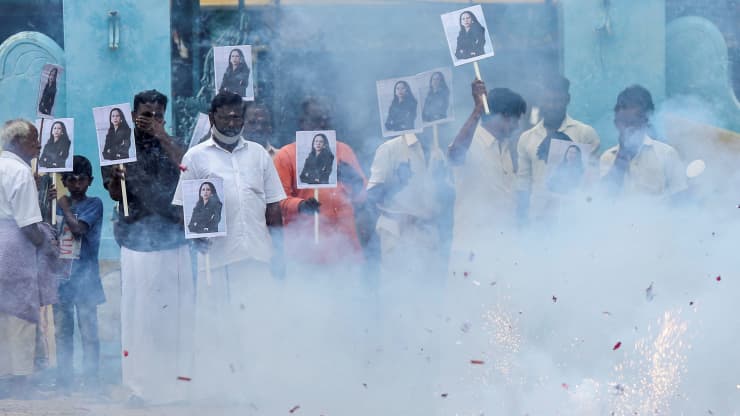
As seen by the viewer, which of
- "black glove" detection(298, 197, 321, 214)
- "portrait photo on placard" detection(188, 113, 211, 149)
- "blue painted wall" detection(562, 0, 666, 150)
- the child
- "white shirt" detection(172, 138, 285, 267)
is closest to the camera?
"white shirt" detection(172, 138, 285, 267)

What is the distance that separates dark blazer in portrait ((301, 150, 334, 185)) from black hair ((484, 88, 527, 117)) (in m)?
0.90

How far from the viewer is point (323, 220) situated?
19.1ft

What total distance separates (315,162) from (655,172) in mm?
1579

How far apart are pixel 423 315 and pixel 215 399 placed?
106cm

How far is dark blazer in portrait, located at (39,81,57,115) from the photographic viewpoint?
19.6ft

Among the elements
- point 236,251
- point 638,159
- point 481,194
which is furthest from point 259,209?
point 638,159

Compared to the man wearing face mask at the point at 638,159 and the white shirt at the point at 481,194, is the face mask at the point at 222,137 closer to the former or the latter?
the white shirt at the point at 481,194

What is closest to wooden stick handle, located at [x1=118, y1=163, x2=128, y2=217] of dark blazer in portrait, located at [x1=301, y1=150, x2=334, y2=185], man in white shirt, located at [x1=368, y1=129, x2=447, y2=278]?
dark blazer in portrait, located at [x1=301, y1=150, x2=334, y2=185]

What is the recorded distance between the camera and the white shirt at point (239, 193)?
18.1 ft

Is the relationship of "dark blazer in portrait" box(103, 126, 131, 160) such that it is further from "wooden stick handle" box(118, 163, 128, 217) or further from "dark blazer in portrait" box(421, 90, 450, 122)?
"dark blazer in portrait" box(421, 90, 450, 122)

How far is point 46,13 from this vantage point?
256 inches

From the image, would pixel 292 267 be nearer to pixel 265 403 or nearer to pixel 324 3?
pixel 265 403

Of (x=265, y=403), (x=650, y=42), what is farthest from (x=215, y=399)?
(x=650, y=42)

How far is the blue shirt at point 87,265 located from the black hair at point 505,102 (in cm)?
218
